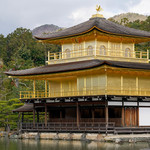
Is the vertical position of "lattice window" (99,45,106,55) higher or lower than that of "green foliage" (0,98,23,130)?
higher

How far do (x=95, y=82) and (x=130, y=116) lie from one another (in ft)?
15.2

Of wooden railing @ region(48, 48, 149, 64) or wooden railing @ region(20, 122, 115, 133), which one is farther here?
wooden railing @ region(48, 48, 149, 64)

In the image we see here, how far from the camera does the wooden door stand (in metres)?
42.1

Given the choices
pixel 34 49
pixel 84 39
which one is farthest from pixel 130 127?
pixel 34 49

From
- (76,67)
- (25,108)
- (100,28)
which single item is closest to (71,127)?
(76,67)

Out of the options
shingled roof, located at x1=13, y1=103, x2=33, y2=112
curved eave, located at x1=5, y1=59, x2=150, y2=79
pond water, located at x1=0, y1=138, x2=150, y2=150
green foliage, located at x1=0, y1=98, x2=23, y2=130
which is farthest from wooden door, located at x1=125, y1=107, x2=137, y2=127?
green foliage, located at x1=0, y1=98, x2=23, y2=130

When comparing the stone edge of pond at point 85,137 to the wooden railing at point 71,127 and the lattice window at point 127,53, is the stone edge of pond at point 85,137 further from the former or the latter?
the lattice window at point 127,53

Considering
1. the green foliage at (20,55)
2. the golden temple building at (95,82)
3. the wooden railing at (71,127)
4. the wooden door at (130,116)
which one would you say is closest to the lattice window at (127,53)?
the golden temple building at (95,82)

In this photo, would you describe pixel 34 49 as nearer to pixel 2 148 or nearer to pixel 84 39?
pixel 84 39

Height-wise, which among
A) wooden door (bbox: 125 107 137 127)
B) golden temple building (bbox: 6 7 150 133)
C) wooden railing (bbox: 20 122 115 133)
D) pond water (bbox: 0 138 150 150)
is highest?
golden temple building (bbox: 6 7 150 133)

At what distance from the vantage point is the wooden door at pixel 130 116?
138 ft

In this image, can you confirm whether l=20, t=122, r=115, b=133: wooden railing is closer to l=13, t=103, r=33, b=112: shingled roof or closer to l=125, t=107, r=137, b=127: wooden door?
l=13, t=103, r=33, b=112: shingled roof

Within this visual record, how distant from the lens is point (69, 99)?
42.4m

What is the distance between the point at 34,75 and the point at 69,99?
15.2 ft
